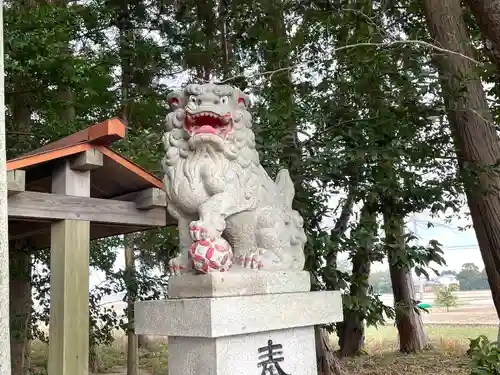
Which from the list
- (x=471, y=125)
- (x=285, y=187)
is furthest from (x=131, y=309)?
(x=471, y=125)

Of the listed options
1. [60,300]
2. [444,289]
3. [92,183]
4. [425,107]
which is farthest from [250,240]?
[444,289]

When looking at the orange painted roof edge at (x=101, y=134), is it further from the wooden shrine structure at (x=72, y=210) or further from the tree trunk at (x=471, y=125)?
the tree trunk at (x=471, y=125)

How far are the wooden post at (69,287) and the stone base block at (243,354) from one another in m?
0.94

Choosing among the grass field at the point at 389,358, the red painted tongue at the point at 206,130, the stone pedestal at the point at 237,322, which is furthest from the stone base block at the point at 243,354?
the grass field at the point at 389,358

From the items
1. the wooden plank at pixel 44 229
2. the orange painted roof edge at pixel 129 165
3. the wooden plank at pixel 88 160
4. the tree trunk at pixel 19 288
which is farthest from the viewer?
the tree trunk at pixel 19 288

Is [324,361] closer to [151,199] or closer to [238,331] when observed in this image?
[151,199]

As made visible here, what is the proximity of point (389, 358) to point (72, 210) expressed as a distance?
6.72 metres

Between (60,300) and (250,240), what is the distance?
1358mm

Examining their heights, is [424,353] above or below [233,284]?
below

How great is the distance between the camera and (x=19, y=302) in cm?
579

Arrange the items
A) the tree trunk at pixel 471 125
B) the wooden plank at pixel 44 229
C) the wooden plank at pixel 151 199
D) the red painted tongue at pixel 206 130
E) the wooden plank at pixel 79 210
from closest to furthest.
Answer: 1. the red painted tongue at pixel 206 130
2. the wooden plank at pixel 79 210
3. the wooden plank at pixel 151 199
4. the wooden plank at pixel 44 229
5. the tree trunk at pixel 471 125

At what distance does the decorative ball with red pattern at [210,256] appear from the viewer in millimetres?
2377

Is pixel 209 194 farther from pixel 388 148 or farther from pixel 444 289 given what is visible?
pixel 444 289

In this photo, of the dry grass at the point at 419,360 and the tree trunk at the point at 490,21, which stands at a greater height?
the tree trunk at the point at 490,21
